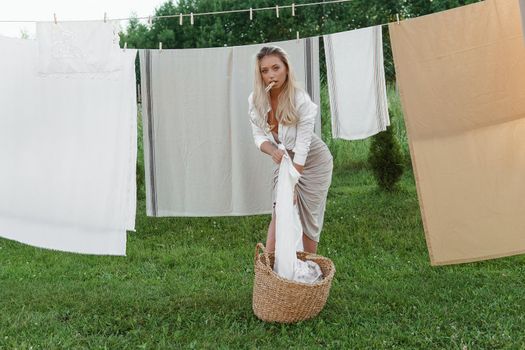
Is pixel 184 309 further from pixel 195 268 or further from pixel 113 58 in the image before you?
pixel 113 58

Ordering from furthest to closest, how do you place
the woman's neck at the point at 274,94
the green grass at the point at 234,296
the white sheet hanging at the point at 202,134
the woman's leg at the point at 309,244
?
the white sheet hanging at the point at 202,134 → the woman's leg at the point at 309,244 → the woman's neck at the point at 274,94 → the green grass at the point at 234,296

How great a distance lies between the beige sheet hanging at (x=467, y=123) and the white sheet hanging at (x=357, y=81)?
560 mm

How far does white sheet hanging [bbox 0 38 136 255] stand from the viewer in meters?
3.18

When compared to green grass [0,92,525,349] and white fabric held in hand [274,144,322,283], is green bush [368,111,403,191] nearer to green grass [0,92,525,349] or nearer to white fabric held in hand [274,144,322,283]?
green grass [0,92,525,349]

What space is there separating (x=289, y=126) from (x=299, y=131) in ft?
0.20

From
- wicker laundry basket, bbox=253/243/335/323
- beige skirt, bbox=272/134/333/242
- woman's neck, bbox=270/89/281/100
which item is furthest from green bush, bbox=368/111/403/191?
wicker laundry basket, bbox=253/243/335/323

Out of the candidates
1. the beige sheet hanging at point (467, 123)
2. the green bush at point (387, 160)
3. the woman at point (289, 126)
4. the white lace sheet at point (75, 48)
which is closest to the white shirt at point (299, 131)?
the woman at point (289, 126)

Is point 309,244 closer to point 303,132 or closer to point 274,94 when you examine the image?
point 303,132

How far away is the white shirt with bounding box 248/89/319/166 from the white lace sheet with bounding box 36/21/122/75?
0.89 m

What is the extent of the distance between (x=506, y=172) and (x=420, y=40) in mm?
770

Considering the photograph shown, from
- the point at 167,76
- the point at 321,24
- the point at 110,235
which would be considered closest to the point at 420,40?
the point at 167,76

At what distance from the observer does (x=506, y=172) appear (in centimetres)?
291

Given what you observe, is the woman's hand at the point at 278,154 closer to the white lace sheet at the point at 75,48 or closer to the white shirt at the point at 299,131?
the white shirt at the point at 299,131

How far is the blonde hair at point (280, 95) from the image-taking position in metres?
2.87
